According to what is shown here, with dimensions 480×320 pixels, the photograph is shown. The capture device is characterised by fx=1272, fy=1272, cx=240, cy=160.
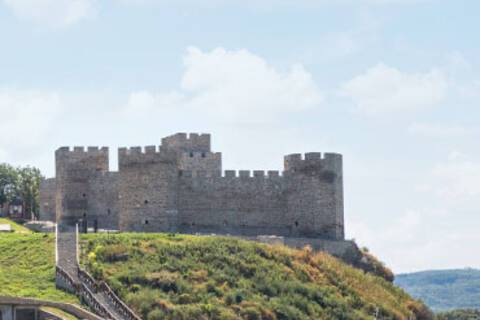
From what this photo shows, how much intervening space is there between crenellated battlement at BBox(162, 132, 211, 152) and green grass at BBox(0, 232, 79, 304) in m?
11.3

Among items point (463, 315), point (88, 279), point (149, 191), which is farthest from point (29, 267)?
point (463, 315)

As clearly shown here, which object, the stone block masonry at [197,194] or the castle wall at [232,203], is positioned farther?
the castle wall at [232,203]

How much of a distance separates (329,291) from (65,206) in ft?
61.7

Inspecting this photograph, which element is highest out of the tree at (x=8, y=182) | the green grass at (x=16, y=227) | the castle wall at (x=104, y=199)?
the tree at (x=8, y=182)

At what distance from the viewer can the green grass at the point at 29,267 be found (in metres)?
56.1

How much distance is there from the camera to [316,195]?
72.2 m

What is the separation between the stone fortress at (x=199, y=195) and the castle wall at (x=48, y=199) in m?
4.47

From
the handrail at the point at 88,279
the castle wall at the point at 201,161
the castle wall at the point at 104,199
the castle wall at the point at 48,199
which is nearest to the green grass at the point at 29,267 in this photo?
the handrail at the point at 88,279

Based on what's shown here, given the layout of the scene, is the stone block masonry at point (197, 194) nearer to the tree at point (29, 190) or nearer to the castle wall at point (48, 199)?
the castle wall at point (48, 199)

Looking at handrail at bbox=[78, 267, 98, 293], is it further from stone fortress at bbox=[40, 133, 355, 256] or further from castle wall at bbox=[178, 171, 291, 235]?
castle wall at bbox=[178, 171, 291, 235]

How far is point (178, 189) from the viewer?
7169 cm

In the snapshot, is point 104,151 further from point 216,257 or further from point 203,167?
point 216,257

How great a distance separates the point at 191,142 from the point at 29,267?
17233 millimetres

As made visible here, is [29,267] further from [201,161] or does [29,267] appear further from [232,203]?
[201,161]
